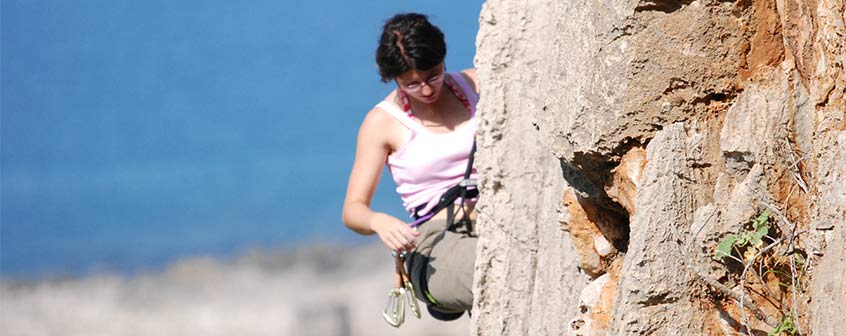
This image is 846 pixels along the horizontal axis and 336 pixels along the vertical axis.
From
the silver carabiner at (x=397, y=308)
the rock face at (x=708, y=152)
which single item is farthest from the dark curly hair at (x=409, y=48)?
the rock face at (x=708, y=152)

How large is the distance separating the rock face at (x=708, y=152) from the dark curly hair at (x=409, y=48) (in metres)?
1.21

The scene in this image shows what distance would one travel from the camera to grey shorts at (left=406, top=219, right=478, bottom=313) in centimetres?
399

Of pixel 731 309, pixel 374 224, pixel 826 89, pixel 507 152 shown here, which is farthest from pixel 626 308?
pixel 374 224

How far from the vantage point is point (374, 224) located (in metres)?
3.92

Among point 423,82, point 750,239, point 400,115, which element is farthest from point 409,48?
point 750,239

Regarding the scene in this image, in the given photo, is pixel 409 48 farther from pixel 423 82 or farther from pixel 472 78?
pixel 472 78

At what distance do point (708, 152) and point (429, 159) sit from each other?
166 centimetres

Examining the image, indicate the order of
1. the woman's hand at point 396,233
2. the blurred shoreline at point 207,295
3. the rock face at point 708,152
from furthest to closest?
1. the blurred shoreline at point 207,295
2. the woman's hand at point 396,233
3. the rock face at point 708,152

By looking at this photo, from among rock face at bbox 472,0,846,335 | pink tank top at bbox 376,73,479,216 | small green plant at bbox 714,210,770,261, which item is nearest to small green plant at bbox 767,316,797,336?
rock face at bbox 472,0,846,335

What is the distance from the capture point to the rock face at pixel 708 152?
236 centimetres

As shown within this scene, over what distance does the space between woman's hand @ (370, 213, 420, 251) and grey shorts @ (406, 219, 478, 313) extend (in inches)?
6.1

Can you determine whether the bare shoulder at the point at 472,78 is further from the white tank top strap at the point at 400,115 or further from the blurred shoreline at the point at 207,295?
the blurred shoreline at the point at 207,295

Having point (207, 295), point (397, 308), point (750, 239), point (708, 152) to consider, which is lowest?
point (750, 239)

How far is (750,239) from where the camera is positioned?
2.47m
